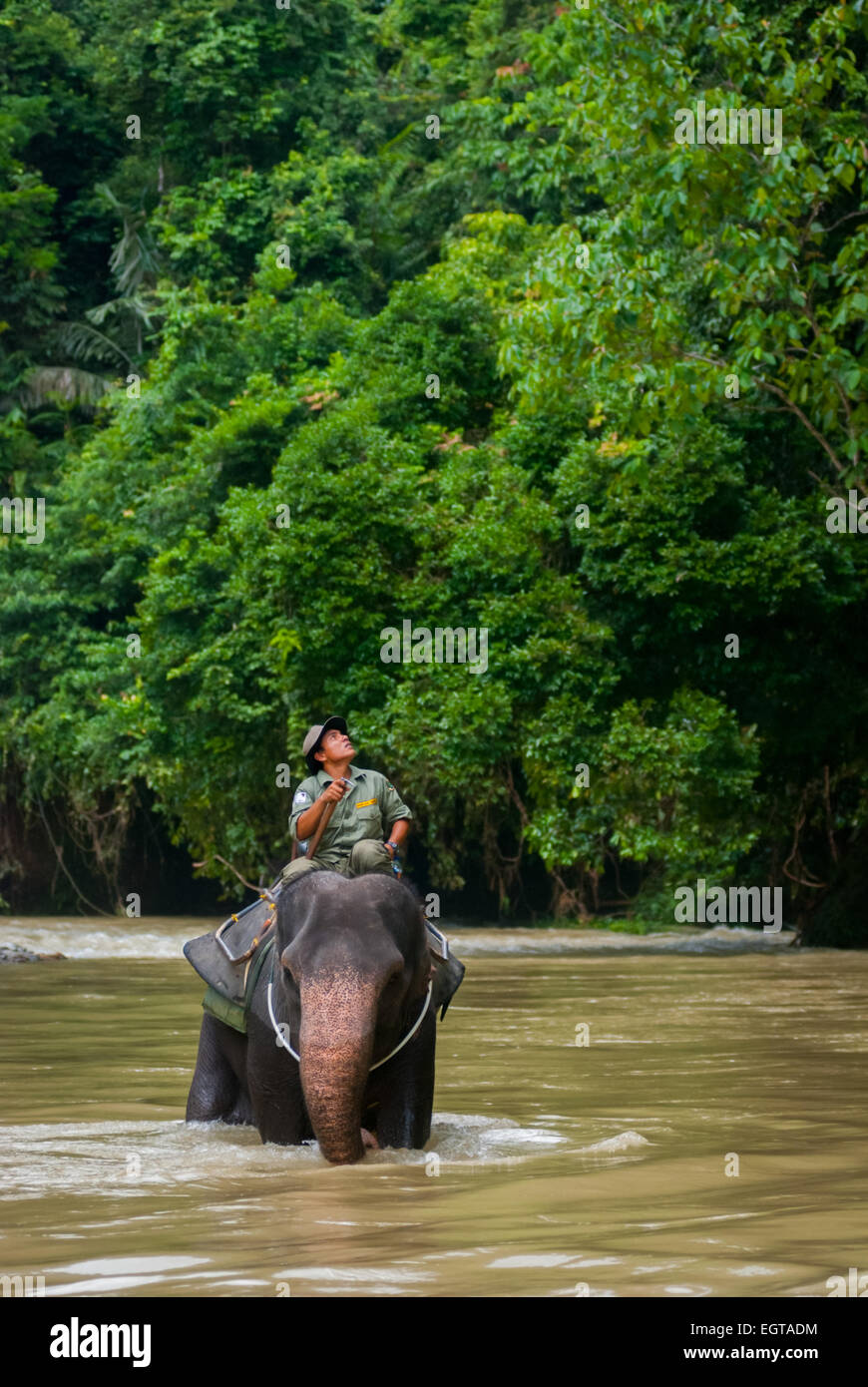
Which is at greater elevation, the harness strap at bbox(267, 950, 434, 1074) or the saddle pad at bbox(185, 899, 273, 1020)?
the saddle pad at bbox(185, 899, 273, 1020)

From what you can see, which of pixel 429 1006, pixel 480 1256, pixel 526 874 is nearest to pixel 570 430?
pixel 526 874

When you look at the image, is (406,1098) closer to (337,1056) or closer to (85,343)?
(337,1056)

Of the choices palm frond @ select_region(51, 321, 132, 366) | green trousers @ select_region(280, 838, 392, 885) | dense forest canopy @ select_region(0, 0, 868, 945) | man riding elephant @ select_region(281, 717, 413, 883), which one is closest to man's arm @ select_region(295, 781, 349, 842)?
man riding elephant @ select_region(281, 717, 413, 883)

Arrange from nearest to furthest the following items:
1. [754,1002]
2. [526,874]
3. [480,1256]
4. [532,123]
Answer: [480,1256] → [754,1002] → [532,123] → [526,874]

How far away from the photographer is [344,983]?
6.39 meters

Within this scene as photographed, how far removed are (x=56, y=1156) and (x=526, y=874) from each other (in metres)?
20.8

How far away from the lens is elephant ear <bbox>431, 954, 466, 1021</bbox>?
7141mm

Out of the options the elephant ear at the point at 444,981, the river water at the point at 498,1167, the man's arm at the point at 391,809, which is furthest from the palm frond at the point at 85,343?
the elephant ear at the point at 444,981

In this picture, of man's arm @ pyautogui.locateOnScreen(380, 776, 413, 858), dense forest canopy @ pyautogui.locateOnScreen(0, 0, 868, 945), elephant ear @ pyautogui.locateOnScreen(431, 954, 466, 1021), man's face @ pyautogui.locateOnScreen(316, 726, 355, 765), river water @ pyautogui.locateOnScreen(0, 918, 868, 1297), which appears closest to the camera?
river water @ pyautogui.locateOnScreen(0, 918, 868, 1297)

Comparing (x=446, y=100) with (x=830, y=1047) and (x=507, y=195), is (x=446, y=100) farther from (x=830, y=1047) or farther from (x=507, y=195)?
(x=830, y=1047)

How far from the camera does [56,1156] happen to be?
6816mm

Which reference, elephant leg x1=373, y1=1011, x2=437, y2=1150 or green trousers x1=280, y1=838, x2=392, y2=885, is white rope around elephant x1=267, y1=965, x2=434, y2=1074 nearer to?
elephant leg x1=373, y1=1011, x2=437, y2=1150

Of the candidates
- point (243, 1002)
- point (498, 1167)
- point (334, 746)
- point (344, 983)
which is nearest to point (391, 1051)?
point (344, 983)

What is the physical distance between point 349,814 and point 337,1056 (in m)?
1.49
